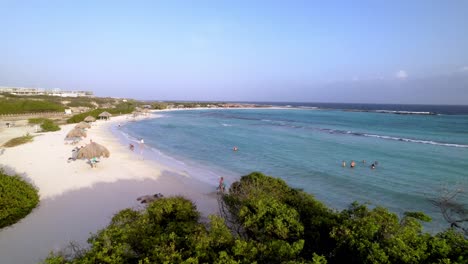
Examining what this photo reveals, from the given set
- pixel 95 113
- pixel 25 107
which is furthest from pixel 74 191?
pixel 25 107

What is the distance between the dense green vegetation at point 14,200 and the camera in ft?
28.3

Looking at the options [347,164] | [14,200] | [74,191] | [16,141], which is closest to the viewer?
[14,200]

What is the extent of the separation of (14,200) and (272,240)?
9.08 m

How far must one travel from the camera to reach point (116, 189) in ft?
43.4

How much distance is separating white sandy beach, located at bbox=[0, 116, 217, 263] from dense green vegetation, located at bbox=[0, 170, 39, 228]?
0.30 metres

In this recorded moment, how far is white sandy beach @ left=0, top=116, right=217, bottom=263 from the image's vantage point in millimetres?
8439

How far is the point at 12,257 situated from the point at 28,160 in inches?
519

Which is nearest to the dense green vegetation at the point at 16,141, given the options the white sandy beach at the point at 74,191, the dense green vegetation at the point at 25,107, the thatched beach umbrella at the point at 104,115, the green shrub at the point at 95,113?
the white sandy beach at the point at 74,191

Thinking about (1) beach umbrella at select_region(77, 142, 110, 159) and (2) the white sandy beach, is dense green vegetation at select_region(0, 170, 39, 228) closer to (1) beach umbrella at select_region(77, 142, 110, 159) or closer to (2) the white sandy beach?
(2) the white sandy beach

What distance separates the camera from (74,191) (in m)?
12.7

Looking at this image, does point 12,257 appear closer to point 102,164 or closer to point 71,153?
point 102,164

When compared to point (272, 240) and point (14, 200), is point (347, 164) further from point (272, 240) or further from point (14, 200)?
point (14, 200)

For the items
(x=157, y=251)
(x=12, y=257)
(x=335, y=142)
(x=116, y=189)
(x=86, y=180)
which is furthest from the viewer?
(x=335, y=142)

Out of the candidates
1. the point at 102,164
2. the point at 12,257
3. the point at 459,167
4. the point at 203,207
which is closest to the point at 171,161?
the point at 102,164
